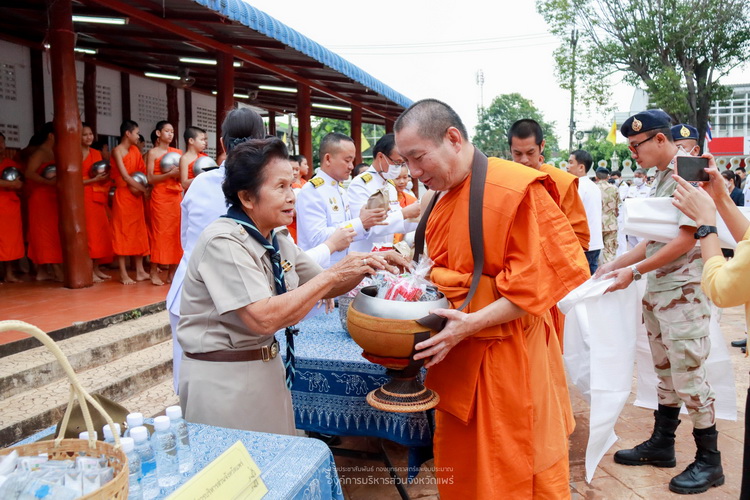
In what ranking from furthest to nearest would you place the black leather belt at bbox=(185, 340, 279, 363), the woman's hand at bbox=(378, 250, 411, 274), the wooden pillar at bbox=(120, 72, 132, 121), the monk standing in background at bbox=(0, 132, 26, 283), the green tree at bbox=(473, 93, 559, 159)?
1. the green tree at bbox=(473, 93, 559, 159)
2. the wooden pillar at bbox=(120, 72, 132, 121)
3. the monk standing in background at bbox=(0, 132, 26, 283)
4. the woman's hand at bbox=(378, 250, 411, 274)
5. the black leather belt at bbox=(185, 340, 279, 363)

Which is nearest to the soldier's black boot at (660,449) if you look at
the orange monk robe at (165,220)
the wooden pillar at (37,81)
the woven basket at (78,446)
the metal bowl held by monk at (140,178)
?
the woven basket at (78,446)

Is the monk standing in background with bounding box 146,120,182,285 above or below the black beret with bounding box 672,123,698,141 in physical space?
below

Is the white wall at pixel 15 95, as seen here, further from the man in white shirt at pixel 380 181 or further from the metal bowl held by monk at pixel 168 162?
the man in white shirt at pixel 380 181

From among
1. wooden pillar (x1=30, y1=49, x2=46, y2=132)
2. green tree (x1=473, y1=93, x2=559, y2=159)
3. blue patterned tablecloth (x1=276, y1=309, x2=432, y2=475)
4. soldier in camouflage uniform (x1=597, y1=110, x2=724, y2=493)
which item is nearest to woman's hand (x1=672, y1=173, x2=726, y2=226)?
soldier in camouflage uniform (x1=597, y1=110, x2=724, y2=493)

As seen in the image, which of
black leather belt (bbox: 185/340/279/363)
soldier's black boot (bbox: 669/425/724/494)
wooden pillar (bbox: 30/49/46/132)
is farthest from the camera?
wooden pillar (bbox: 30/49/46/132)

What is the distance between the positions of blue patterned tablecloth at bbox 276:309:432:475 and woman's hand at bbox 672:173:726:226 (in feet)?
5.05

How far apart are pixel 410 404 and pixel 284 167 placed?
95cm

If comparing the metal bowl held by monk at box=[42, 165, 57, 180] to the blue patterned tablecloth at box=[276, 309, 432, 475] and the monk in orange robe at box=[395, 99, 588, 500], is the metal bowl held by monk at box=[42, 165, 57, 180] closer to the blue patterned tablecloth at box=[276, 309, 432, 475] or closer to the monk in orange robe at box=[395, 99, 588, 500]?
the blue patterned tablecloth at box=[276, 309, 432, 475]

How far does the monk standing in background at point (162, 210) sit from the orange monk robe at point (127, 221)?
228 mm

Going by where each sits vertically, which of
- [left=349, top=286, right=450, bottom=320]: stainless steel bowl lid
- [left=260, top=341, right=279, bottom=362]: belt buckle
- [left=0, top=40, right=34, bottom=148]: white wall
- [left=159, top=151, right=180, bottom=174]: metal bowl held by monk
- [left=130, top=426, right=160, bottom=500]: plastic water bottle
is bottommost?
[left=130, top=426, right=160, bottom=500]: plastic water bottle

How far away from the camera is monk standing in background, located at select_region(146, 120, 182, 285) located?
660 centimetres

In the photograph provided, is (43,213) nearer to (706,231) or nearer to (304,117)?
(304,117)

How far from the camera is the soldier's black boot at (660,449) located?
3480 mm

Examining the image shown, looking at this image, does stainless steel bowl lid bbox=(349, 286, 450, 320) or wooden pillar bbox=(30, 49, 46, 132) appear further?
wooden pillar bbox=(30, 49, 46, 132)
